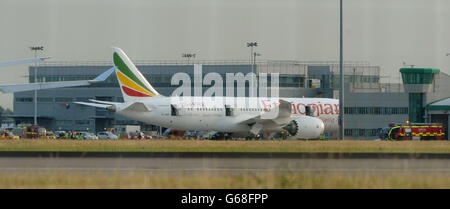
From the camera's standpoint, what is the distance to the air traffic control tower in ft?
258

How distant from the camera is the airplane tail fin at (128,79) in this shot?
172ft

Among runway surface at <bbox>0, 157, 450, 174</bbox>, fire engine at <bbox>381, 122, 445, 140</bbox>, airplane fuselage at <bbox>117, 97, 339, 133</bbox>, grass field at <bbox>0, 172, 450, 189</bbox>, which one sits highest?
airplane fuselage at <bbox>117, 97, 339, 133</bbox>

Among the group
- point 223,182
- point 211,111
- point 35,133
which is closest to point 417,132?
point 211,111

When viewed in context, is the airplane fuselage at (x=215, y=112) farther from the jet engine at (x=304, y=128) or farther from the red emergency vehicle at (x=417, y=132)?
the red emergency vehicle at (x=417, y=132)

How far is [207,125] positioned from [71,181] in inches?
1500

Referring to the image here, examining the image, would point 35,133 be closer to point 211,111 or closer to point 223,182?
point 211,111

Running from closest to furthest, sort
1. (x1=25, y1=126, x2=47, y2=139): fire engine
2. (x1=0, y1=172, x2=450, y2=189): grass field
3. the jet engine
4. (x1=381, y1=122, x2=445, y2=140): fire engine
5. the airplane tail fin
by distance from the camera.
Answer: (x1=0, y1=172, x2=450, y2=189): grass field
the jet engine
the airplane tail fin
(x1=25, y1=126, x2=47, y2=139): fire engine
(x1=381, y1=122, x2=445, y2=140): fire engine

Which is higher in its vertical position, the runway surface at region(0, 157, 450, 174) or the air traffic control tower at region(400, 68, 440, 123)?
the air traffic control tower at region(400, 68, 440, 123)

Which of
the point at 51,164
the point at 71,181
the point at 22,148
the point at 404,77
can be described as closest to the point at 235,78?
the point at 404,77

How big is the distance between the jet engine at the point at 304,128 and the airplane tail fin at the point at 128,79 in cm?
1110

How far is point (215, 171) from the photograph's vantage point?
66.9 ft

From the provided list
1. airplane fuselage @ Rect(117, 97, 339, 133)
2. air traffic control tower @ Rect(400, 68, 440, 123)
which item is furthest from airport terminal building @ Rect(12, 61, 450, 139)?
airplane fuselage @ Rect(117, 97, 339, 133)

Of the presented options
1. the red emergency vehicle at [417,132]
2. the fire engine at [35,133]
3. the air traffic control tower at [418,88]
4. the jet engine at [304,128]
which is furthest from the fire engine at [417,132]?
the fire engine at [35,133]

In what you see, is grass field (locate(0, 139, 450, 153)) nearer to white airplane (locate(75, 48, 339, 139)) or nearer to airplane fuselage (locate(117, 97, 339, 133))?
white airplane (locate(75, 48, 339, 139))
